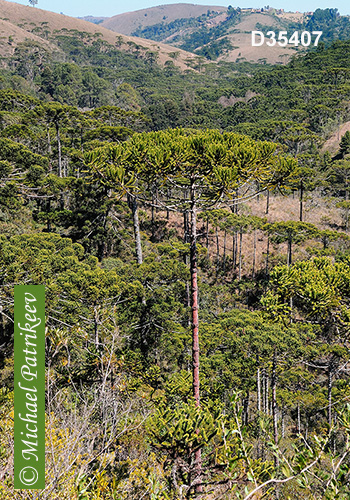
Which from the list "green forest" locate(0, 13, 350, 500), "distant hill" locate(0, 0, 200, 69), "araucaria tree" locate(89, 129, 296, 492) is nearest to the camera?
"green forest" locate(0, 13, 350, 500)

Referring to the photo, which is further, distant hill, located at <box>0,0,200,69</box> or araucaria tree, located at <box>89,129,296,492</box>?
distant hill, located at <box>0,0,200,69</box>

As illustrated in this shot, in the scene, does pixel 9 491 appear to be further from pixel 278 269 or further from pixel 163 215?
pixel 163 215

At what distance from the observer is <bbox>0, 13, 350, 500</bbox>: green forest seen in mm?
3836

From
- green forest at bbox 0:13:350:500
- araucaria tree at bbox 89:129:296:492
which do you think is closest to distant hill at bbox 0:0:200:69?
green forest at bbox 0:13:350:500

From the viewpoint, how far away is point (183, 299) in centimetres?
1788

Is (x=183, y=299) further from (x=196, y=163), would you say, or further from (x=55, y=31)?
(x=55, y=31)

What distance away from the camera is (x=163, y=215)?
1332 inches

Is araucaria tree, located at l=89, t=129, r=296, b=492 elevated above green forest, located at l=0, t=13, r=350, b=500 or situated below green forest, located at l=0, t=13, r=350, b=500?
above

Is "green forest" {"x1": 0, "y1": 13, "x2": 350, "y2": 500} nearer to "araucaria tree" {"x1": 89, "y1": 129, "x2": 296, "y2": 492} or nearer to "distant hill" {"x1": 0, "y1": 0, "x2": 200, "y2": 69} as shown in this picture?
"araucaria tree" {"x1": 89, "y1": 129, "x2": 296, "y2": 492}

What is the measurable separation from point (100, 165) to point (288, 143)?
45055mm

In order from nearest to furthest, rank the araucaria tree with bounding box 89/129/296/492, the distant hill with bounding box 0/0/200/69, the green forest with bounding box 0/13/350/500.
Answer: the green forest with bounding box 0/13/350/500
the araucaria tree with bounding box 89/129/296/492
the distant hill with bounding box 0/0/200/69

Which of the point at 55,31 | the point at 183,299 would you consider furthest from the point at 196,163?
the point at 55,31

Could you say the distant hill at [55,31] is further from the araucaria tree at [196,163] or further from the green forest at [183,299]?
the araucaria tree at [196,163]

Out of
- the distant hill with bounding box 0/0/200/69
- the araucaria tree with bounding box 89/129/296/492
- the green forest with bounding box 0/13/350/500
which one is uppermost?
the distant hill with bounding box 0/0/200/69
